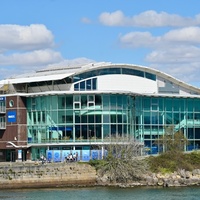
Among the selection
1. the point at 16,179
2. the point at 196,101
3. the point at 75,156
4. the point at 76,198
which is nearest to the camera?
the point at 76,198

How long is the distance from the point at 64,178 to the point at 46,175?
77.9 inches

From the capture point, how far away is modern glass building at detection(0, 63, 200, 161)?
82562mm

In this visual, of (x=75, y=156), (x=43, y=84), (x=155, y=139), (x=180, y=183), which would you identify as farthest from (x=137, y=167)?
(x=43, y=84)

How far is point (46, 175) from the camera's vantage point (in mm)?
69938

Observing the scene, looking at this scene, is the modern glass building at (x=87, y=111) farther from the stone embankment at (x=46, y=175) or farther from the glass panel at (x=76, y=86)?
the stone embankment at (x=46, y=175)

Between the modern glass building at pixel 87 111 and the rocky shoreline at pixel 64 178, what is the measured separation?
27.5 feet

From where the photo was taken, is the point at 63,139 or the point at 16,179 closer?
the point at 16,179

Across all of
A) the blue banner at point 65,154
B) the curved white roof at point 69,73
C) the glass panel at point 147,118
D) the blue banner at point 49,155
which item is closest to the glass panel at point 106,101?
the curved white roof at point 69,73

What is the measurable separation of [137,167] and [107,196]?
33.3ft

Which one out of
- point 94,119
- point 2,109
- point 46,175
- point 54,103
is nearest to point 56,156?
point 94,119

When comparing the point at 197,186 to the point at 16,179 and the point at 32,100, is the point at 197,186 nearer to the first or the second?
the point at 16,179

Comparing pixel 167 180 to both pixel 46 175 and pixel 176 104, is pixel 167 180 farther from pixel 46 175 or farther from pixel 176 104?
A: pixel 176 104

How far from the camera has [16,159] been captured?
8569 centimetres

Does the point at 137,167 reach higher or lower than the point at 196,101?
lower
